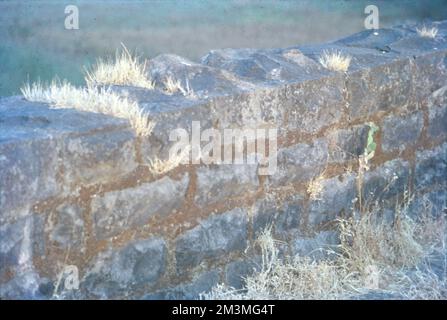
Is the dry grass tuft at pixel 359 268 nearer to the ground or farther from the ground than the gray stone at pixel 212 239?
nearer to the ground

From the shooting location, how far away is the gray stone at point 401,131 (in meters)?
4.08

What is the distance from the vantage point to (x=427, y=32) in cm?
467

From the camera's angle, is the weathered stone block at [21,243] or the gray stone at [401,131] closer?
the weathered stone block at [21,243]

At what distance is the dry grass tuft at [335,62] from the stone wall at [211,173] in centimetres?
6

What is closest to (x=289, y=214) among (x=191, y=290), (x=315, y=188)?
(x=315, y=188)

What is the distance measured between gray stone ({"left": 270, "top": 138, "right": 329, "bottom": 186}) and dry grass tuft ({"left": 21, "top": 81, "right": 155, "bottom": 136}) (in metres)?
0.76

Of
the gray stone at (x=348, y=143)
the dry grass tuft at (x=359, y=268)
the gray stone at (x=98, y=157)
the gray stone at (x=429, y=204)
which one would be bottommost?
the dry grass tuft at (x=359, y=268)

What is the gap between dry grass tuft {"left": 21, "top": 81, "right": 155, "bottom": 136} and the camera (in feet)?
10.0

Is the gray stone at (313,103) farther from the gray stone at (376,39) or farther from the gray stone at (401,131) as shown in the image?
the gray stone at (376,39)

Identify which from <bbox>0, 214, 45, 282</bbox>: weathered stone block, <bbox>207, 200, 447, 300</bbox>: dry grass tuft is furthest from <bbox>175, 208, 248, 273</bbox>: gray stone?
<bbox>0, 214, 45, 282</bbox>: weathered stone block

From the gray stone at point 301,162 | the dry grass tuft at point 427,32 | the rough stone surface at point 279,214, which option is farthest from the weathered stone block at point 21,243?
the dry grass tuft at point 427,32

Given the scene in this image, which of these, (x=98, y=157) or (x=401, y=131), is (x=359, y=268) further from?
(x=98, y=157)

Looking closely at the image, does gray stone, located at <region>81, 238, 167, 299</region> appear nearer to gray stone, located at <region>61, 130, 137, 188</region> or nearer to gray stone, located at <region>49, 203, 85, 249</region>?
gray stone, located at <region>49, 203, 85, 249</region>

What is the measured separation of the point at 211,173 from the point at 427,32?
2.03 metres
